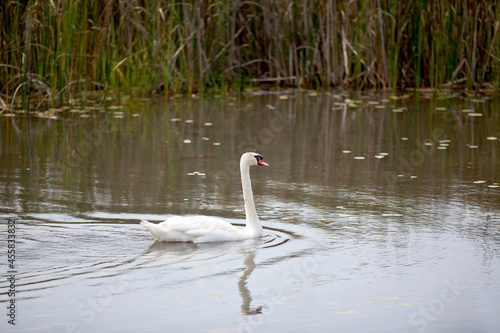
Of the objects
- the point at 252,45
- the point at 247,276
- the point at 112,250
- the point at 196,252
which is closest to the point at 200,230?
the point at 196,252

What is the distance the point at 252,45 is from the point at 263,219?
1017cm

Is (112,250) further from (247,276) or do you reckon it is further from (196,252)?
(247,276)

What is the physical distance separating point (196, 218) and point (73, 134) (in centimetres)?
562

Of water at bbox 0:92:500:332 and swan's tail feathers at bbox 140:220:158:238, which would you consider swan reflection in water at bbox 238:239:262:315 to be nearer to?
water at bbox 0:92:500:332

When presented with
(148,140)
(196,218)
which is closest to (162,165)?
(148,140)

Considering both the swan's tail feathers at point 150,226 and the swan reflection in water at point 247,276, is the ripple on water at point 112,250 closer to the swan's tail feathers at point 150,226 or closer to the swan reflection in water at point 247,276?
the swan reflection in water at point 247,276

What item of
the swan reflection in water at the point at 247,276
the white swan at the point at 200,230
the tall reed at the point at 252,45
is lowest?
the swan reflection in water at the point at 247,276

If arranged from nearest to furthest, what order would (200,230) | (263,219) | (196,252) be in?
(196,252) → (200,230) → (263,219)

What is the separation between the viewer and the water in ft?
18.7

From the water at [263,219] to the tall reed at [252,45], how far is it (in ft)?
3.10

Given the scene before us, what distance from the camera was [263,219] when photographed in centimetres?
821

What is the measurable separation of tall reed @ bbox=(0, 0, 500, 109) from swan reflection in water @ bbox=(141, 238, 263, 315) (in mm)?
7279

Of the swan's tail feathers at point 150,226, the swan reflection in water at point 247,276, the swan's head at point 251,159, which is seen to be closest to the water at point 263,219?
the swan reflection in water at point 247,276

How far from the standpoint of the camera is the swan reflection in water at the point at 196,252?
677 centimetres
